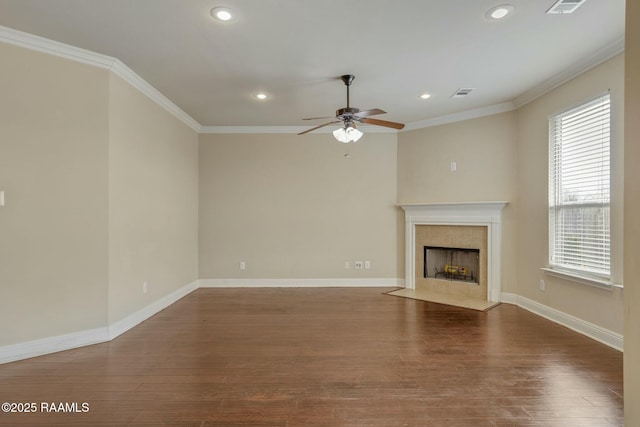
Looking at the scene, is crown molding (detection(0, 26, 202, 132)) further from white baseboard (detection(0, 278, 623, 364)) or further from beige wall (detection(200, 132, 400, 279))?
white baseboard (detection(0, 278, 623, 364))

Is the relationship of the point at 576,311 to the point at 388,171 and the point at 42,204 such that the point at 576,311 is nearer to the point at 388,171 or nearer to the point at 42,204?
the point at 388,171

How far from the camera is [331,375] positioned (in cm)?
246

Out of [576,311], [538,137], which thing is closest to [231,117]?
[538,137]

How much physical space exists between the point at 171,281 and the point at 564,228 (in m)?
5.17

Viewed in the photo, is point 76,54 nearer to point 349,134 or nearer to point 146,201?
point 146,201

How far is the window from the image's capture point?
310 cm

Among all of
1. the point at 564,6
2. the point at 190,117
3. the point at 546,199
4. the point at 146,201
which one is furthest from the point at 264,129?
the point at 546,199

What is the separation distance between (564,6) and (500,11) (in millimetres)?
446

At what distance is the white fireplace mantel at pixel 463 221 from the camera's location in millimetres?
4582

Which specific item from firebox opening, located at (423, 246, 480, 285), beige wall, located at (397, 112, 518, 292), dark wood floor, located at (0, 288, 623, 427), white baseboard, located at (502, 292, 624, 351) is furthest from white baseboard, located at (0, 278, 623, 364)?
beige wall, located at (397, 112, 518, 292)

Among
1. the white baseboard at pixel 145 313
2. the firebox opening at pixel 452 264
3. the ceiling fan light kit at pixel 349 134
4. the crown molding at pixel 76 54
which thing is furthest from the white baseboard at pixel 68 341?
the firebox opening at pixel 452 264

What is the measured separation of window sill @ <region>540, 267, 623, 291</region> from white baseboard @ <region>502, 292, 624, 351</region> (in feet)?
1.38

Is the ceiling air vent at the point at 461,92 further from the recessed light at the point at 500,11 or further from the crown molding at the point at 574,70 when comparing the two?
the recessed light at the point at 500,11

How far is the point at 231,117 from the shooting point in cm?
499
